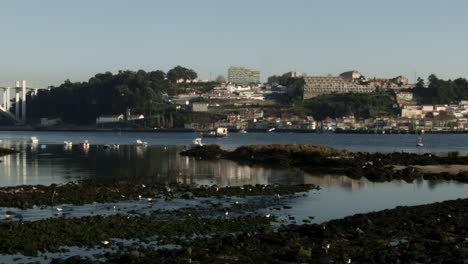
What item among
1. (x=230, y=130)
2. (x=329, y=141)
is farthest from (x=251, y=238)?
(x=230, y=130)

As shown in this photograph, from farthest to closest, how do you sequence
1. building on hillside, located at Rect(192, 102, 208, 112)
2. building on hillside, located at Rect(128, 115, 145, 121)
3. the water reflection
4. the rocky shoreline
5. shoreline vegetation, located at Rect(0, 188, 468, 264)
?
building on hillside, located at Rect(192, 102, 208, 112), building on hillside, located at Rect(128, 115, 145, 121), the water reflection, the rocky shoreline, shoreline vegetation, located at Rect(0, 188, 468, 264)

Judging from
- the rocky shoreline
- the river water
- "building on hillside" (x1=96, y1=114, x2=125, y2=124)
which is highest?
"building on hillside" (x1=96, y1=114, x2=125, y2=124)

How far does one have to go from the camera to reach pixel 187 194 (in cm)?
2948

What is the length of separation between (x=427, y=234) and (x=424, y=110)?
572 ft

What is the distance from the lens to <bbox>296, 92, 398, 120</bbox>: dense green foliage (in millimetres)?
180625

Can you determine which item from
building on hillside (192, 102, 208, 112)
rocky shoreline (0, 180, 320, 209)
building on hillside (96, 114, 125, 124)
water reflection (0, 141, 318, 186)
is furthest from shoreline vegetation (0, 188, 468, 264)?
building on hillside (96, 114, 125, 124)

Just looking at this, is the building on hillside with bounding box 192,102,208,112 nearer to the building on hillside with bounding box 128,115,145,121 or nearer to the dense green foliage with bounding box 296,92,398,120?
the building on hillside with bounding box 128,115,145,121

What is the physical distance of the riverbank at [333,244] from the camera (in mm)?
17266

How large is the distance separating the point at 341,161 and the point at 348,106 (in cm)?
13858

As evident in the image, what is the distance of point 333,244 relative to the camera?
61.8ft

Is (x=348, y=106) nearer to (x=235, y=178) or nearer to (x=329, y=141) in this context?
(x=329, y=141)

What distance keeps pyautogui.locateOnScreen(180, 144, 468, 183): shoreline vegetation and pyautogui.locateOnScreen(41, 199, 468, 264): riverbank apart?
16.2 m

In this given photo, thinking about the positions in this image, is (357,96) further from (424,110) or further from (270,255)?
(270,255)

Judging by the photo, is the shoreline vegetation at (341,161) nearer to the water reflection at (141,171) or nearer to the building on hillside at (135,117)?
the water reflection at (141,171)
